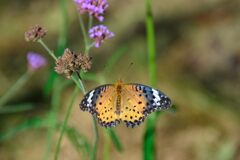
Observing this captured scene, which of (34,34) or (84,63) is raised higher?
(34,34)

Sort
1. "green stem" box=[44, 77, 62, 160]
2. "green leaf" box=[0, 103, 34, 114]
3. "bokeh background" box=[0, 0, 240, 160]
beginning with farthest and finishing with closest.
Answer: "bokeh background" box=[0, 0, 240, 160]
"green leaf" box=[0, 103, 34, 114]
"green stem" box=[44, 77, 62, 160]

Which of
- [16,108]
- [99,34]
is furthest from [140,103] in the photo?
[16,108]

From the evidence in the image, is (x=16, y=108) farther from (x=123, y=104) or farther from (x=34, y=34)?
(x=123, y=104)

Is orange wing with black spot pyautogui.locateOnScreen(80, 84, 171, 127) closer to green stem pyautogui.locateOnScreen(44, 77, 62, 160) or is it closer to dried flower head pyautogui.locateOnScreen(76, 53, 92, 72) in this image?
dried flower head pyautogui.locateOnScreen(76, 53, 92, 72)

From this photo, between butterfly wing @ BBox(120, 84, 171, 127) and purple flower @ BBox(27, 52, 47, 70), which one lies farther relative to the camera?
purple flower @ BBox(27, 52, 47, 70)

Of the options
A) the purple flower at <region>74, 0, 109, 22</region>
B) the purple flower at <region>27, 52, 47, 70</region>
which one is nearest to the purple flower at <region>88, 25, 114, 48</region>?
the purple flower at <region>74, 0, 109, 22</region>

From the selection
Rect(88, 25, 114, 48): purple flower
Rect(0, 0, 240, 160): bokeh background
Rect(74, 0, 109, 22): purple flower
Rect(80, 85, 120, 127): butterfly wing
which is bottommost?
Rect(80, 85, 120, 127): butterfly wing
